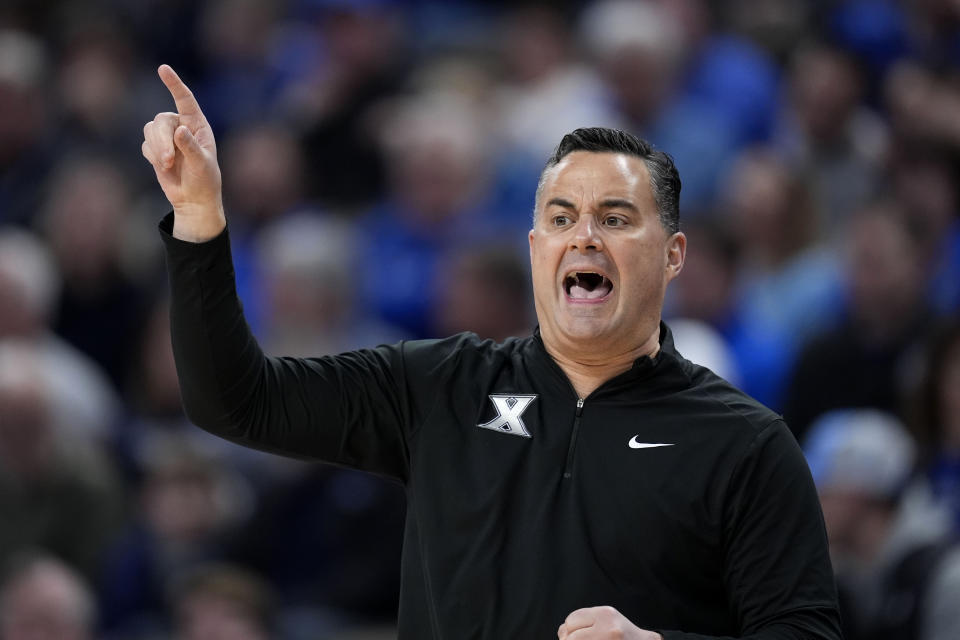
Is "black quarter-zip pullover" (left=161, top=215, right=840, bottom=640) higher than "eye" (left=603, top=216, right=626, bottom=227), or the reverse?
"eye" (left=603, top=216, right=626, bottom=227)

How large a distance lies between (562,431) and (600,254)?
34 centimetres

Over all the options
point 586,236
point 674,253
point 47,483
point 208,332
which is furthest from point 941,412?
point 47,483

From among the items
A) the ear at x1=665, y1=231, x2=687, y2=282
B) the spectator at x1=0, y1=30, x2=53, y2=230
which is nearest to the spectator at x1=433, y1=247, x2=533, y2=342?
the ear at x1=665, y1=231, x2=687, y2=282

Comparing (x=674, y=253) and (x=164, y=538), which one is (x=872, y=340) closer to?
(x=164, y=538)

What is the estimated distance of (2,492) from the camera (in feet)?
20.5

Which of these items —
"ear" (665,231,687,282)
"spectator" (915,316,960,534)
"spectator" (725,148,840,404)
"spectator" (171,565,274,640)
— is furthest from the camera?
"spectator" (725,148,840,404)

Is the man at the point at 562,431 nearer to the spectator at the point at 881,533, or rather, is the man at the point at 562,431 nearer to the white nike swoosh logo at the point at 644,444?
the white nike swoosh logo at the point at 644,444

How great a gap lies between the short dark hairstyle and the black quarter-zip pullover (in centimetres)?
30

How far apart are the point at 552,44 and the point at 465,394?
543 cm

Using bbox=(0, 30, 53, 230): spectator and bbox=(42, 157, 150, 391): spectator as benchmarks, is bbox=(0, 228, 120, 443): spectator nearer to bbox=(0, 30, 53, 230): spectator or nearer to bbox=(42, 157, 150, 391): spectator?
bbox=(42, 157, 150, 391): spectator

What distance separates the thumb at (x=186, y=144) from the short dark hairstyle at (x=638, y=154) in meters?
0.71

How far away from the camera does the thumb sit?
2.70 meters

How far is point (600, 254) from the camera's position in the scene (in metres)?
2.92

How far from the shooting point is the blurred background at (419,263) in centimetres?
566
